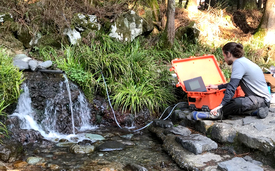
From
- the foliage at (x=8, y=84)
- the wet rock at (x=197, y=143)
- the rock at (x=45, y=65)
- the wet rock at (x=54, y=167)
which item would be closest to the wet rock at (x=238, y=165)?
the wet rock at (x=197, y=143)

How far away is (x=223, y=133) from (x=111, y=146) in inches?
70.3

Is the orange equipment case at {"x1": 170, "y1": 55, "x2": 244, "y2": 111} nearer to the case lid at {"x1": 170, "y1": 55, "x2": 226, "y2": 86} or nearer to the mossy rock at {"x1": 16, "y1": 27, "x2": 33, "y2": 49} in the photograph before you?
the case lid at {"x1": 170, "y1": 55, "x2": 226, "y2": 86}

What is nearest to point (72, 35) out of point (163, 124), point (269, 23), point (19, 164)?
point (163, 124)

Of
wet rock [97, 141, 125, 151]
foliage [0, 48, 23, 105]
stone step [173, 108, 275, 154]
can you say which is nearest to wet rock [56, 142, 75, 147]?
wet rock [97, 141, 125, 151]

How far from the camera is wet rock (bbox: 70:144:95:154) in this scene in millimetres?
3859

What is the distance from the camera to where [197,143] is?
346 centimetres

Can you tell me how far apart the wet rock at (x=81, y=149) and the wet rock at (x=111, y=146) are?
139 millimetres

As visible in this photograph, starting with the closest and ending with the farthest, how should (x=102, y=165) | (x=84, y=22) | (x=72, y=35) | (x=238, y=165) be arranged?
1. (x=238, y=165)
2. (x=102, y=165)
3. (x=72, y=35)
4. (x=84, y=22)

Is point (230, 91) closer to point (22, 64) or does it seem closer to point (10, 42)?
point (22, 64)

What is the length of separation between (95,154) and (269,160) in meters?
2.44

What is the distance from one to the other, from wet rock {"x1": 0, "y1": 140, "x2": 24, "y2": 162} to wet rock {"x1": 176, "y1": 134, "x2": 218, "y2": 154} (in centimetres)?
244

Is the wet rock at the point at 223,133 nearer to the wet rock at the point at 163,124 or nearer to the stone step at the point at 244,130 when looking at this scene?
the stone step at the point at 244,130

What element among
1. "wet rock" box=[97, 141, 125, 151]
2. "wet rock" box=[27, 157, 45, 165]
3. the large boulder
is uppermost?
the large boulder

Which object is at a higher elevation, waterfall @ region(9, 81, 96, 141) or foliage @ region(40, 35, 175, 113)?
foliage @ region(40, 35, 175, 113)
